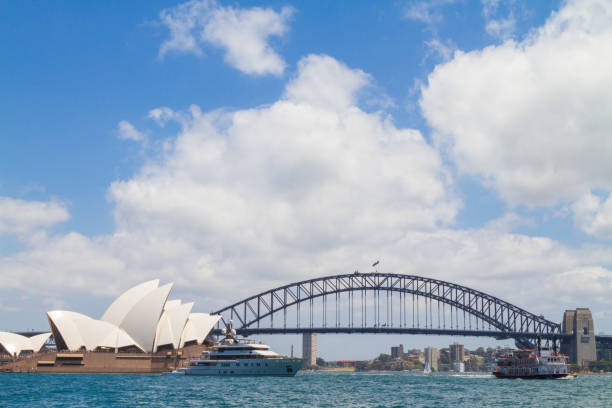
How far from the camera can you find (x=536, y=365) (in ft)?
338

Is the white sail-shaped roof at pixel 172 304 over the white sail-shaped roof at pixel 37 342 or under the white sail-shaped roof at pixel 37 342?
over

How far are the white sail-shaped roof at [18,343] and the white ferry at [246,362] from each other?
5030cm

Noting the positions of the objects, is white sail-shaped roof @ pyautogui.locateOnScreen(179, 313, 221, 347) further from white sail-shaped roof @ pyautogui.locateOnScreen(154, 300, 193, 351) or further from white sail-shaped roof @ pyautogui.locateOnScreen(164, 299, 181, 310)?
white sail-shaped roof @ pyautogui.locateOnScreen(164, 299, 181, 310)

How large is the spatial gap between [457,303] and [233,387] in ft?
354

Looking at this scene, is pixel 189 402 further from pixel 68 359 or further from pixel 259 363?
pixel 68 359

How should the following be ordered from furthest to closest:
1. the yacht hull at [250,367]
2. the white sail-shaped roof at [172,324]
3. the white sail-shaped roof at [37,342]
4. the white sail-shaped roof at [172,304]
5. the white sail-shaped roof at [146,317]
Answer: the white sail-shaped roof at [37,342], the white sail-shaped roof at [172,304], the white sail-shaped roof at [172,324], the white sail-shaped roof at [146,317], the yacht hull at [250,367]

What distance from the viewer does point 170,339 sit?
390ft

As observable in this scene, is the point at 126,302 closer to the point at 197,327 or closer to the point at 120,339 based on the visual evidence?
the point at 120,339

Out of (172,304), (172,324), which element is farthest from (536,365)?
(172,304)

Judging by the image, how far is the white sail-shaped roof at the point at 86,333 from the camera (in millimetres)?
113875

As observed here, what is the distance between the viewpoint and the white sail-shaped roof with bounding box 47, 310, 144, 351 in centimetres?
11388

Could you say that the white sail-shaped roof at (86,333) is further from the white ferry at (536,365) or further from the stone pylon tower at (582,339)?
the stone pylon tower at (582,339)

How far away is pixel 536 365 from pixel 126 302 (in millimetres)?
72260

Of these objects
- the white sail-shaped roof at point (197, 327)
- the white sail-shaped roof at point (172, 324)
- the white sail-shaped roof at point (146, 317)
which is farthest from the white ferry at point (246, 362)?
the white sail-shaped roof at point (197, 327)
